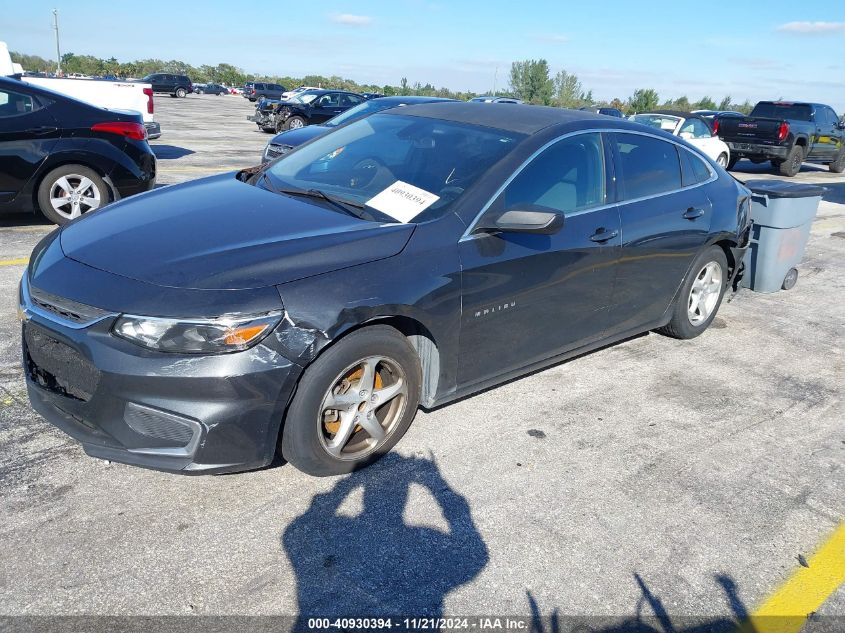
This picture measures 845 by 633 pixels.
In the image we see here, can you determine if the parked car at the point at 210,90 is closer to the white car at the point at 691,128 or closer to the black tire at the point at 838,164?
the black tire at the point at 838,164

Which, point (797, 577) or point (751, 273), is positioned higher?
point (751, 273)

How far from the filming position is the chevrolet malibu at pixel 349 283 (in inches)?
111

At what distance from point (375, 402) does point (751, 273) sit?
4.96 m

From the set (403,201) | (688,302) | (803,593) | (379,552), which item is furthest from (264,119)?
(803,593)

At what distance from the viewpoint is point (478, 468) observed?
3445mm

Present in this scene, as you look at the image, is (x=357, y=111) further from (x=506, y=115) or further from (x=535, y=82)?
(x=535, y=82)

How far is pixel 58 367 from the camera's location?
297 centimetres

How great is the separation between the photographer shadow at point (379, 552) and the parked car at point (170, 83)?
173 feet

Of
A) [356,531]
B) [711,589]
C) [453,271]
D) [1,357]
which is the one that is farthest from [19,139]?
[711,589]

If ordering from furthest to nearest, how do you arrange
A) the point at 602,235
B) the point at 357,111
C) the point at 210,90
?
the point at 210,90
the point at 357,111
the point at 602,235

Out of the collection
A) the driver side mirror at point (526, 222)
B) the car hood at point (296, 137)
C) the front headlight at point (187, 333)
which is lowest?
the front headlight at point (187, 333)

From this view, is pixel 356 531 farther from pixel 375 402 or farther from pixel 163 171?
pixel 163 171

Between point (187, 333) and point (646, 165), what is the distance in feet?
10.4

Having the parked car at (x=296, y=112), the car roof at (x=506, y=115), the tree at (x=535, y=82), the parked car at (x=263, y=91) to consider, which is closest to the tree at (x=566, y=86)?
the tree at (x=535, y=82)
